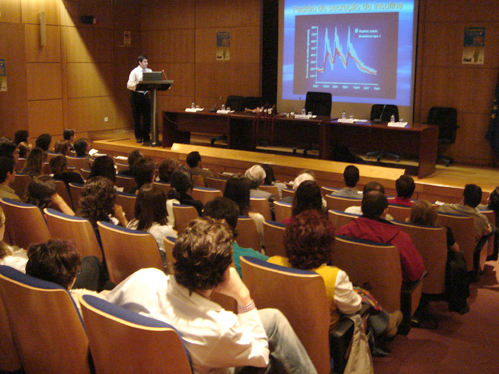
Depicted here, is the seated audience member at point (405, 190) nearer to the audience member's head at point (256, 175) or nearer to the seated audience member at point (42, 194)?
the audience member's head at point (256, 175)

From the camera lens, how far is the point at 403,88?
8.66m

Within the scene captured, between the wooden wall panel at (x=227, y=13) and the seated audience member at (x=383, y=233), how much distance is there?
7582mm

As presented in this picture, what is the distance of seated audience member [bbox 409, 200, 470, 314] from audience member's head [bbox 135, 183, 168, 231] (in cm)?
166

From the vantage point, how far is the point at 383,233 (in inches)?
121

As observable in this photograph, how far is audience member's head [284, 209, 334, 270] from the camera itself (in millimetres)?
2377

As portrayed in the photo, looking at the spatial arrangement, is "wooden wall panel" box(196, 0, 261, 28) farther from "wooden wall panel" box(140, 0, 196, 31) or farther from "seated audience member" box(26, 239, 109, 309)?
"seated audience member" box(26, 239, 109, 309)

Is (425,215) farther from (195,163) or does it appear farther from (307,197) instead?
(195,163)

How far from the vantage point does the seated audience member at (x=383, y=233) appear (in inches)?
118

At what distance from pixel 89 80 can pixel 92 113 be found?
0.67 metres

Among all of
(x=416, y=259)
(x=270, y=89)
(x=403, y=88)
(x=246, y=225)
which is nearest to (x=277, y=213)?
(x=246, y=225)

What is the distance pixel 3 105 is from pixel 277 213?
24.0 ft

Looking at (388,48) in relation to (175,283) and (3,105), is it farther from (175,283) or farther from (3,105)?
(175,283)

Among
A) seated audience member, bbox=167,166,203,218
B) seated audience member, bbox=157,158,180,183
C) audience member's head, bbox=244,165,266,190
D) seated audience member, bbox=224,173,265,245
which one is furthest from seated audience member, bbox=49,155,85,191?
seated audience member, bbox=224,173,265,245

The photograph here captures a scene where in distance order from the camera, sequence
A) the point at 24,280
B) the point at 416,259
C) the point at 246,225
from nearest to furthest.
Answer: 1. the point at 24,280
2. the point at 416,259
3. the point at 246,225
